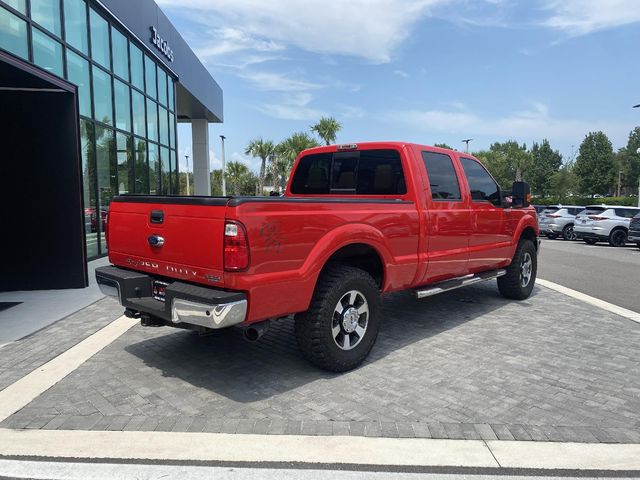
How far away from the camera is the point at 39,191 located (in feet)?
25.4

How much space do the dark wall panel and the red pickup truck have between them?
392 centimetres

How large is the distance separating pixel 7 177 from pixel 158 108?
9.71 meters

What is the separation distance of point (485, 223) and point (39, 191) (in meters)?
6.87

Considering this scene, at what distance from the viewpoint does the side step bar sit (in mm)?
5148

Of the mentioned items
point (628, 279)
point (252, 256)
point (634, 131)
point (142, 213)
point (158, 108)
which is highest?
point (634, 131)

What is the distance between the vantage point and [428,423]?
3346 mm

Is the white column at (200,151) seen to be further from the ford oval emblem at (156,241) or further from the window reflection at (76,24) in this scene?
the ford oval emblem at (156,241)

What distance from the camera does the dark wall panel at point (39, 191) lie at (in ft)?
25.1

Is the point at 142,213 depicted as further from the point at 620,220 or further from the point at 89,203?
the point at 620,220

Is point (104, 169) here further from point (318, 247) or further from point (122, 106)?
point (318, 247)

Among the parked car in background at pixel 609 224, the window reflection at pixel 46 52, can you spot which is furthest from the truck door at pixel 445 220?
the parked car in background at pixel 609 224

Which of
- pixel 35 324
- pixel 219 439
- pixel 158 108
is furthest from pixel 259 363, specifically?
pixel 158 108

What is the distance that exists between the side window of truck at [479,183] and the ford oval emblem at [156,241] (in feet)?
12.6

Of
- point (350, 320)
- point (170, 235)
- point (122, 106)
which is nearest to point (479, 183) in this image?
point (350, 320)
